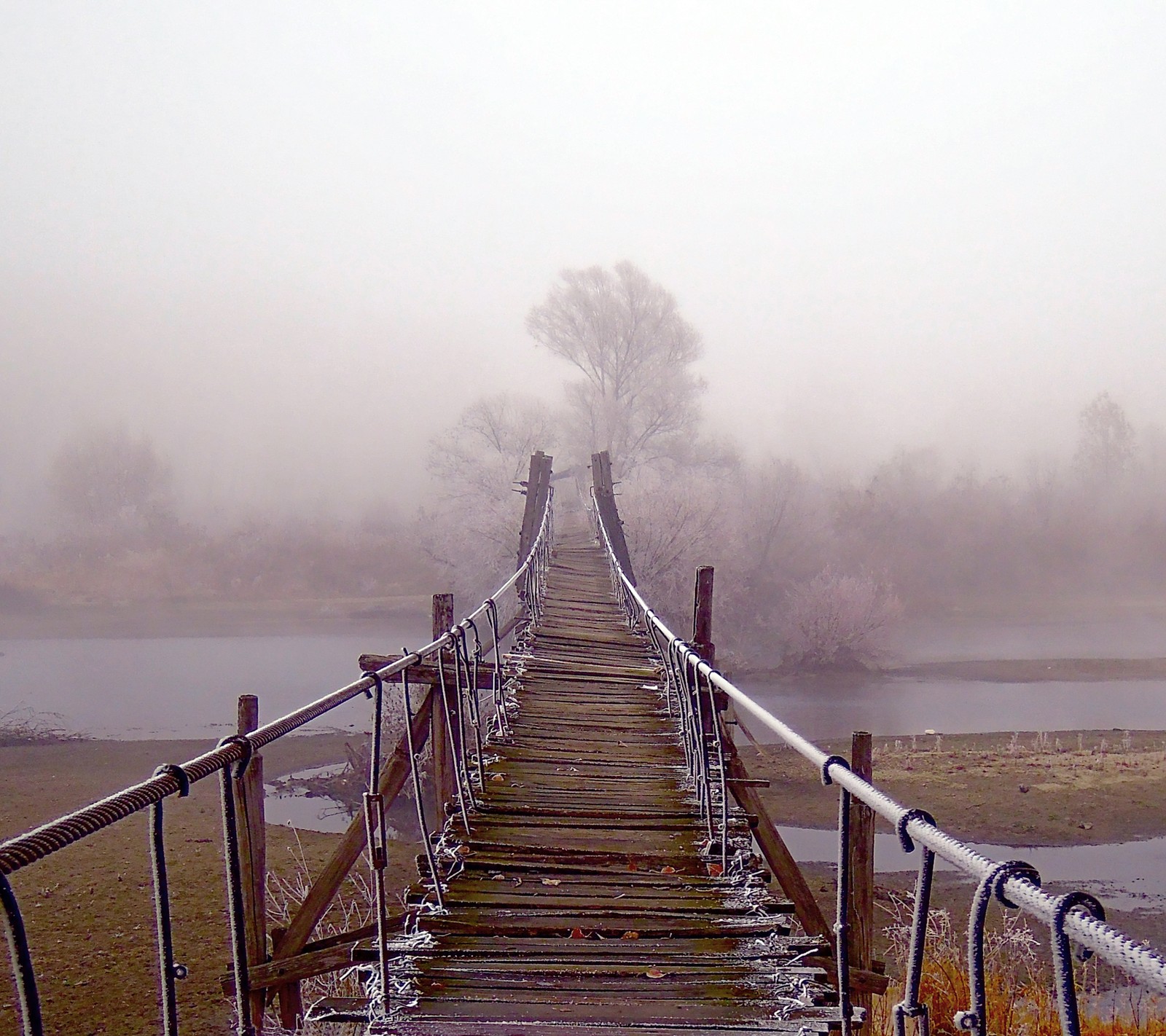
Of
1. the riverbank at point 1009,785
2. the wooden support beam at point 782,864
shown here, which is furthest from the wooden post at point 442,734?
the riverbank at point 1009,785

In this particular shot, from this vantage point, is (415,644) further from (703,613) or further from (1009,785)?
(703,613)

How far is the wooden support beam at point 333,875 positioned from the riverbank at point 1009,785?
10483mm

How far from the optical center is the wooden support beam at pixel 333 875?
5.16 m

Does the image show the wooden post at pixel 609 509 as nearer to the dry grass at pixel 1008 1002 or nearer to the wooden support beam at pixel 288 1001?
the dry grass at pixel 1008 1002

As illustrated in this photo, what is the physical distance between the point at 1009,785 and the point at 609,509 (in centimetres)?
865

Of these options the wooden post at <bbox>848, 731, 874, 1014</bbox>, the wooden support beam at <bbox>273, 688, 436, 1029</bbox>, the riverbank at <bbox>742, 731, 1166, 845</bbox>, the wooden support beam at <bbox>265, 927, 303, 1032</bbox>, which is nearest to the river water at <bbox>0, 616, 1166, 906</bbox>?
the riverbank at <bbox>742, 731, 1166, 845</bbox>

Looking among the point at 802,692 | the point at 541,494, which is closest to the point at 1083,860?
the point at 541,494

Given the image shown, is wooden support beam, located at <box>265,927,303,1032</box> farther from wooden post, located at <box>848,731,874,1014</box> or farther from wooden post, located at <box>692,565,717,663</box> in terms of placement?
wooden post, located at <box>692,565,717,663</box>

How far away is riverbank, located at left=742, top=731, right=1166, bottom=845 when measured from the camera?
14.5 meters

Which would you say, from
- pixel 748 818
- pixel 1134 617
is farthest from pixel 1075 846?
pixel 1134 617

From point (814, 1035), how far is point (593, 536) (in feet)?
57.6

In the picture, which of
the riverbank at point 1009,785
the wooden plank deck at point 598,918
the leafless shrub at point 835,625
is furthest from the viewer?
the leafless shrub at point 835,625

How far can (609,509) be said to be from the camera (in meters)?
14.9

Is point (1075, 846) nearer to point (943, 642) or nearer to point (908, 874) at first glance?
point (908, 874)
